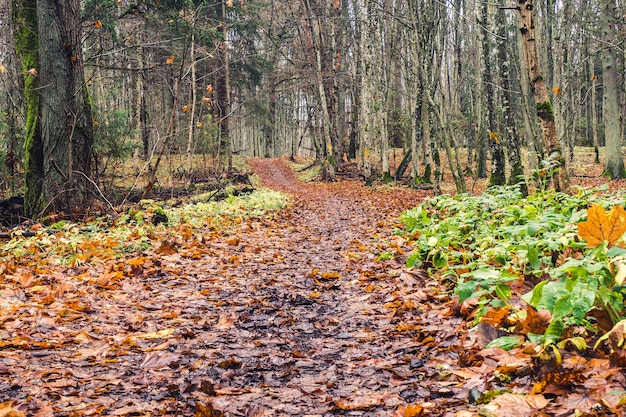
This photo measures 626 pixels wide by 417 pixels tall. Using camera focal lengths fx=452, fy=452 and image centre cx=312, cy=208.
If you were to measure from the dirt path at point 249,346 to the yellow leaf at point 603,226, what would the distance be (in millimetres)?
1021

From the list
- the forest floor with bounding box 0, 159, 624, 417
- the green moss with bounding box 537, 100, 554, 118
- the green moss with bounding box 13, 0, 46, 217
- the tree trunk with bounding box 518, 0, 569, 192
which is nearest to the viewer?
the forest floor with bounding box 0, 159, 624, 417

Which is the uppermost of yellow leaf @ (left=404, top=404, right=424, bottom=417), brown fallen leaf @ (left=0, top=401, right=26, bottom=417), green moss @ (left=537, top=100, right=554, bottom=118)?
green moss @ (left=537, top=100, right=554, bottom=118)

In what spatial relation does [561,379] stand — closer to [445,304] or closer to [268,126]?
[445,304]

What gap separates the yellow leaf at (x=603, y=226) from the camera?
2398 mm

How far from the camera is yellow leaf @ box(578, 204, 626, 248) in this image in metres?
2.40

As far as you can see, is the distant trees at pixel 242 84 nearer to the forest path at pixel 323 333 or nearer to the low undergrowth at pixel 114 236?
the low undergrowth at pixel 114 236

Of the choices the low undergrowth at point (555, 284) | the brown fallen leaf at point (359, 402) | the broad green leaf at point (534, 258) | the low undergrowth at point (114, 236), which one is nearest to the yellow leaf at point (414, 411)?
the brown fallen leaf at point (359, 402)

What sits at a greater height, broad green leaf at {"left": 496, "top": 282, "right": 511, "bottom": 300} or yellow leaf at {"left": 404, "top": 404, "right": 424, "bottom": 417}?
broad green leaf at {"left": 496, "top": 282, "right": 511, "bottom": 300}

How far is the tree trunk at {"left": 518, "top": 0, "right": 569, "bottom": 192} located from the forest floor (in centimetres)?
286

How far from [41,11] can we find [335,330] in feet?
25.7

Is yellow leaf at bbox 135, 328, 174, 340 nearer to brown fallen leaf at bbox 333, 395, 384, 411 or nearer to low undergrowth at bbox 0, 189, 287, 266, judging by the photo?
brown fallen leaf at bbox 333, 395, 384, 411

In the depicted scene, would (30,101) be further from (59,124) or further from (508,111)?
(508,111)

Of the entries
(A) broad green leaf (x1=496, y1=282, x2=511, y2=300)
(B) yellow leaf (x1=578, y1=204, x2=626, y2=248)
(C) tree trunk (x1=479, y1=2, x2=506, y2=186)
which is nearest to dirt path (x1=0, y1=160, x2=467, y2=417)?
(A) broad green leaf (x1=496, y1=282, x2=511, y2=300)

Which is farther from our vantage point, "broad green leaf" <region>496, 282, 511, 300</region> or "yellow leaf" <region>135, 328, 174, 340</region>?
"yellow leaf" <region>135, 328, 174, 340</region>
